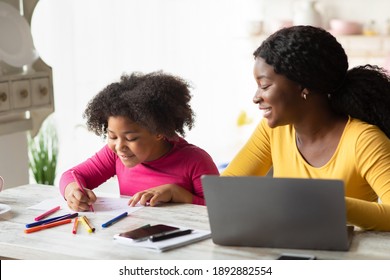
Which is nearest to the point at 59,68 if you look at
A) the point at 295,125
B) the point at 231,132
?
the point at 231,132

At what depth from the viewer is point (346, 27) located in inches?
212

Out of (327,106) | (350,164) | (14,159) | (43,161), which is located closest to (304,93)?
(327,106)

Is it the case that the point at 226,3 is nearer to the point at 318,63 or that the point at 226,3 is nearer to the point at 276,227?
the point at 318,63

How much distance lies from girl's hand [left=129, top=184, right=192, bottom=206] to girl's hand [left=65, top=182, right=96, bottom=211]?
0.37ft

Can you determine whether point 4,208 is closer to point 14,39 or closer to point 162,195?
point 162,195

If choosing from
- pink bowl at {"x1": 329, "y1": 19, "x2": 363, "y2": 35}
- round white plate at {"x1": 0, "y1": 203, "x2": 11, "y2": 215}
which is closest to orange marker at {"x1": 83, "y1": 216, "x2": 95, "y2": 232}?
round white plate at {"x1": 0, "y1": 203, "x2": 11, "y2": 215}

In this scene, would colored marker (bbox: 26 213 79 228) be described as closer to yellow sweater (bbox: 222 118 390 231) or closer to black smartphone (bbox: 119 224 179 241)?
black smartphone (bbox: 119 224 179 241)

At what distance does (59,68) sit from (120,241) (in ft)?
9.02

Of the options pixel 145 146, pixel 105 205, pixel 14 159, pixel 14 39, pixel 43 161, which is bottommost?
pixel 43 161

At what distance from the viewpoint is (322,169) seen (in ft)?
6.44

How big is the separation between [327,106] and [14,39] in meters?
1.54

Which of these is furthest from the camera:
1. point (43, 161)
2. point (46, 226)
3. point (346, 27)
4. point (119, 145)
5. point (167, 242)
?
point (346, 27)

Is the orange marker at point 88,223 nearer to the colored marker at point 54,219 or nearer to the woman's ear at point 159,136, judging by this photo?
the colored marker at point 54,219

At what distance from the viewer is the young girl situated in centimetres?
211
